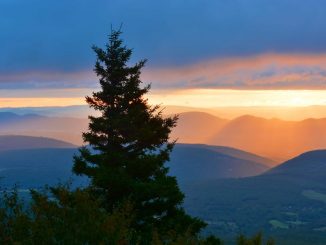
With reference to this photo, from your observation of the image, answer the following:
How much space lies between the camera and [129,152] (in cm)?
3366

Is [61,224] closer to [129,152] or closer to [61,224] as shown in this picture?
[61,224]

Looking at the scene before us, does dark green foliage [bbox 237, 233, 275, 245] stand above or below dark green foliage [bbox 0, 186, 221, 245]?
below

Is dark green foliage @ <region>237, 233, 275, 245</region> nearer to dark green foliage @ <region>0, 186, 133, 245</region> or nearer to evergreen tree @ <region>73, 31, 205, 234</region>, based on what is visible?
evergreen tree @ <region>73, 31, 205, 234</region>

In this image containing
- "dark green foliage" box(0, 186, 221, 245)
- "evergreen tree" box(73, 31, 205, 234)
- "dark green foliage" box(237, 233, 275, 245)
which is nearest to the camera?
"dark green foliage" box(0, 186, 221, 245)

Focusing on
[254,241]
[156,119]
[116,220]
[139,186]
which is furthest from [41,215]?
[254,241]

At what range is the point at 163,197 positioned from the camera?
31391mm

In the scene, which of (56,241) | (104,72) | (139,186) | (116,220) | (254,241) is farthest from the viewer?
(254,241)

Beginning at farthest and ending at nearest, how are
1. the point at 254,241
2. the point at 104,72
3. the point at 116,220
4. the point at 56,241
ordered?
the point at 254,241
the point at 104,72
the point at 116,220
the point at 56,241

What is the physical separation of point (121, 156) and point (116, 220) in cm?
1425

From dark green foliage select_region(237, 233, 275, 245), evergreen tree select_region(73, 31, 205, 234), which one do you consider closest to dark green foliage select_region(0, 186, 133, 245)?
evergreen tree select_region(73, 31, 205, 234)

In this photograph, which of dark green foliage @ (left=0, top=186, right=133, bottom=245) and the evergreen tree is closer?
dark green foliage @ (left=0, top=186, right=133, bottom=245)

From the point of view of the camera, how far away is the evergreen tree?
30734mm

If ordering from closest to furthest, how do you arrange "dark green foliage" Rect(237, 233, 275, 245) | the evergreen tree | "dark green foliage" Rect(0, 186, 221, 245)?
"dark green foliage" Rect(0, 186, 221, 245) → the evergreen tree → "dark green foliage" Rect(237, 233, 275, 245)

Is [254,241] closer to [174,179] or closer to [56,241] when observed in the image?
[174,179]
